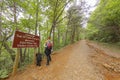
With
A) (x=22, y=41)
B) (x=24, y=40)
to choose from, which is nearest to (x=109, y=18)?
(x=24, y=40)

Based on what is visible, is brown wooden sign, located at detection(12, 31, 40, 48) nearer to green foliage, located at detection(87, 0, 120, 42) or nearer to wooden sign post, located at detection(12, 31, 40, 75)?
wooden sign post, located at detection(12, 31, 40, 75)

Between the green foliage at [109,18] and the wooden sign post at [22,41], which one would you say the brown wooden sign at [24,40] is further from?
the green foliage at [109,18]

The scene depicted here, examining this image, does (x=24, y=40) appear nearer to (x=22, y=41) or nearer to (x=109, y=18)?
(x=22, y=41)

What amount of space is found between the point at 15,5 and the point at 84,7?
8.03 metres

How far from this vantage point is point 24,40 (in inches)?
269

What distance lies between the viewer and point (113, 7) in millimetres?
18062

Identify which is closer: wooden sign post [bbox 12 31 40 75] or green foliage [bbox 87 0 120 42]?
wooden sign post [bbox 12 31 40 75]

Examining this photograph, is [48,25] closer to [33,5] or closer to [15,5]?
[33,5]

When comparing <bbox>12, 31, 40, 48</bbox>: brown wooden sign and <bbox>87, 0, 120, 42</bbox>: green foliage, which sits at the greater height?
<bbox>87, 0, 120, 42</bbox>: green foliage

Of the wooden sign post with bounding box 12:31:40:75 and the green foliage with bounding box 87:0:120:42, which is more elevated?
the green foliage with bounding box 87:0:120:42

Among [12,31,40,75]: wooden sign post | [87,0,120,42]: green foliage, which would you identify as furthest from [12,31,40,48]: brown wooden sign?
[87,0,120,42]: green foliage

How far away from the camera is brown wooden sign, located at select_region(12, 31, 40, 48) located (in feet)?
20.2

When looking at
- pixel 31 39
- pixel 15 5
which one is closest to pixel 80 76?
pixel 31 39

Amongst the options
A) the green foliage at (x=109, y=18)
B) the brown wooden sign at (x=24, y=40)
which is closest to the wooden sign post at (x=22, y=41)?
the brown wooden sign at (x=24, y=40)
